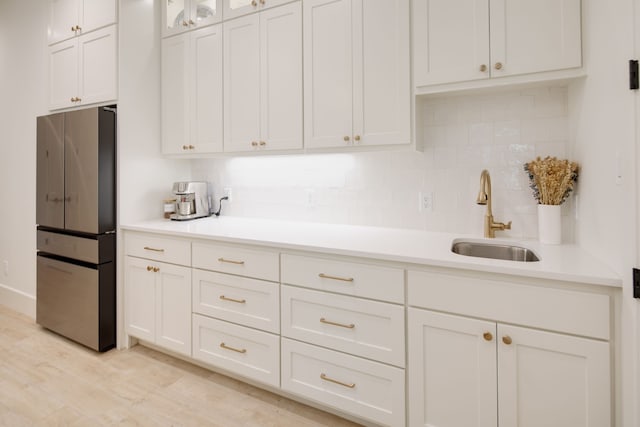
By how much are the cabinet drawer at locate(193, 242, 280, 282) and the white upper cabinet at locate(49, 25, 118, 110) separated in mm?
1352

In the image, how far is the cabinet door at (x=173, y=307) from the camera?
223 centimetres

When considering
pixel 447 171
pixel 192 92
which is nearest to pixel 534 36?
pixel 447 171

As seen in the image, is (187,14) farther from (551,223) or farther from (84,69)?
(551,223)

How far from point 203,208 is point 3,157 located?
7.40 feet

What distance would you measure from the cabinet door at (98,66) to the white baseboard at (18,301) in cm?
192

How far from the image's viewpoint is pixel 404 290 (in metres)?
→ 1.55

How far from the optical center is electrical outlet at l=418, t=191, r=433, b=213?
2133 millimetres

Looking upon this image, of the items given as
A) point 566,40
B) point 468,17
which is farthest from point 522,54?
point 468,17

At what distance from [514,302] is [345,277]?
0.71 meters

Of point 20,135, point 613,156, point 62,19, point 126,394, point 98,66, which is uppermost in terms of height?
point 62,19

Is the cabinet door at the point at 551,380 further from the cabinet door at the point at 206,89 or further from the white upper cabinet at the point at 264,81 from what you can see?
the cabinet door at the point at 206,89

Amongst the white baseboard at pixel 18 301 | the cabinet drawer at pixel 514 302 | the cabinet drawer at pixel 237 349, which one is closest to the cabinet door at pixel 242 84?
the cabinet drawer at pixel 237 349

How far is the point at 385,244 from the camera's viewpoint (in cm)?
176

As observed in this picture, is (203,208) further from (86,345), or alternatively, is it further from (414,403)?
(414,403)
